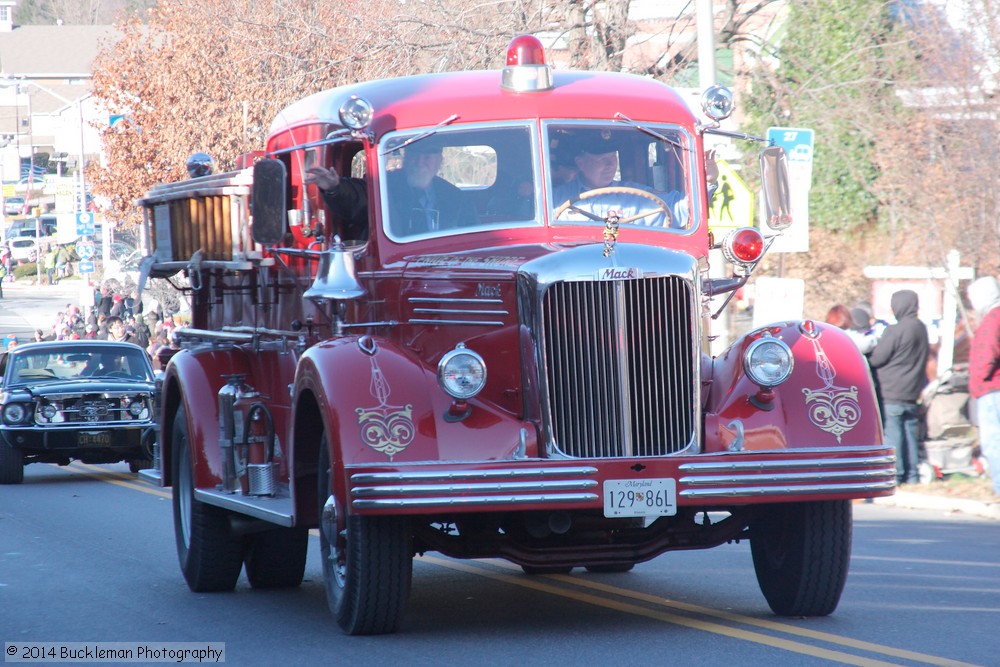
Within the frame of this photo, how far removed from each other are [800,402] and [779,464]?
1.38ft

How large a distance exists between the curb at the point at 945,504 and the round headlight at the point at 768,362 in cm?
615

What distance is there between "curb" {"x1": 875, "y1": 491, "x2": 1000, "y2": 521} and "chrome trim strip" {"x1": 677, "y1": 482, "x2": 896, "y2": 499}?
622 centimetres

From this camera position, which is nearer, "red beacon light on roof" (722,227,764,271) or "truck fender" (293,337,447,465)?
"truck fender" (293,337,447,465)

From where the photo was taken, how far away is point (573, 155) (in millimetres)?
8164

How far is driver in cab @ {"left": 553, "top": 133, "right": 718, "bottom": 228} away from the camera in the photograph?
316 inches

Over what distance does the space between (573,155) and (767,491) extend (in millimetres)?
2238

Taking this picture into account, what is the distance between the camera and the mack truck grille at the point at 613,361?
7.04 meters

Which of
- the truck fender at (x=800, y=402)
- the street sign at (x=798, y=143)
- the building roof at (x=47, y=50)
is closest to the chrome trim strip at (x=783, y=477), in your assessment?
the truck fender at (x=800, y=402)

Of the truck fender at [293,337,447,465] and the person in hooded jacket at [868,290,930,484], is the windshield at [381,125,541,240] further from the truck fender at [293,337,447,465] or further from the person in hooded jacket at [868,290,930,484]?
the person in hooded jacket at [868,290,930,484]

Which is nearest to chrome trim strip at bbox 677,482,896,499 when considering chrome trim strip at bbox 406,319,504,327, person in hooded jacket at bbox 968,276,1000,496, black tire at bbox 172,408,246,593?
chrome trim strip at bbox 406,319,504,327

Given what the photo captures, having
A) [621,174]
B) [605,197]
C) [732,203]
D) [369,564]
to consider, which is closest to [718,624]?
[369,564]

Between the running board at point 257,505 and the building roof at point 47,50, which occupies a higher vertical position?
the building roof at point 47,50

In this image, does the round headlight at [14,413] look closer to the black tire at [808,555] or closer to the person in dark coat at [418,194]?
the person in dark coat at [418,194]

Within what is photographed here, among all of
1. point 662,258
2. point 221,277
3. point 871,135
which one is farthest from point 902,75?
point 662,258
